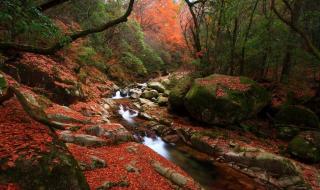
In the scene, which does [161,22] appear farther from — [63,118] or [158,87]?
[63,118]

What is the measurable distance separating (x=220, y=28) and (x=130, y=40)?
10.7m

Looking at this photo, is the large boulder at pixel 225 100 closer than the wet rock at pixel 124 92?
Yes

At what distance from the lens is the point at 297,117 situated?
12.8 meters

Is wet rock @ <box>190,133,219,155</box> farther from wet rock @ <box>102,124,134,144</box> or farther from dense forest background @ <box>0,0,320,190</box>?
wet rock @ <box>102,124,134,144</box>

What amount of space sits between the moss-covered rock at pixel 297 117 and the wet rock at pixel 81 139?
9.56 meters

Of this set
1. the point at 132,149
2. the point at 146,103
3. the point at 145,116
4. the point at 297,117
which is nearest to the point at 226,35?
the point at 297,117

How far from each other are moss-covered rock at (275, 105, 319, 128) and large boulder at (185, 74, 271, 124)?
3.31ft

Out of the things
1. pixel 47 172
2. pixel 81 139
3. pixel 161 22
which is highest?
pixel 161 22

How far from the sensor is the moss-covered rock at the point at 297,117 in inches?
493

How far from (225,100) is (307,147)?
3906 millimetres

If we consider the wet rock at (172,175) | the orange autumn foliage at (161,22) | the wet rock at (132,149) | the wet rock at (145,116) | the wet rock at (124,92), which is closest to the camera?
the wet rock at (172,175)

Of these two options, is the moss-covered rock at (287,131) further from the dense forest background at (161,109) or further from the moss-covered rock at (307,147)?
the moss-covered rock at (307,147)

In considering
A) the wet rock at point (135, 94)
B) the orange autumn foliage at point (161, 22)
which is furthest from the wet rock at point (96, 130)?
the orange autumn foliage at point (161, 22)

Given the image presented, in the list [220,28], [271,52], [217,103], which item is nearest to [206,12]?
[220,28]
